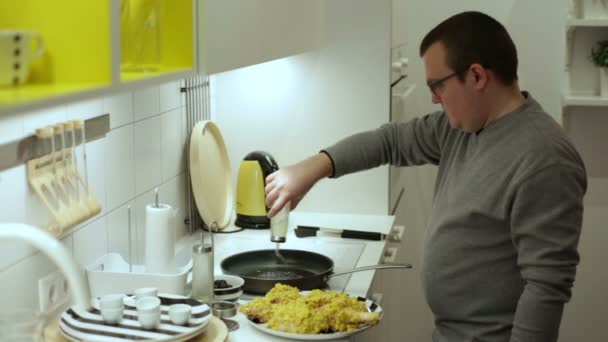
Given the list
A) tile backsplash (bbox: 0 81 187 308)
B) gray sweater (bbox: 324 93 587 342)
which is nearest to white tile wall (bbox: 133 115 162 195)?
tile backsplash (bbox: 0 81 187 308)

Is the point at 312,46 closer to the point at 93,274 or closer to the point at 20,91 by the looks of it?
the point at 93,274

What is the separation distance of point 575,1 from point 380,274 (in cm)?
145

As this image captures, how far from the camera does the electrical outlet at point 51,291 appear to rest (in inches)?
73.9

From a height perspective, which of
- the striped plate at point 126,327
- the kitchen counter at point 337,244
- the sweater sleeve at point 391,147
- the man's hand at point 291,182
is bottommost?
the kitchen counter at point 337,244

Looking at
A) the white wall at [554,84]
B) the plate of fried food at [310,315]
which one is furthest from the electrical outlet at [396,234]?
the plate of fried food at [310,315]

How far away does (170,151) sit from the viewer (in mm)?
2688

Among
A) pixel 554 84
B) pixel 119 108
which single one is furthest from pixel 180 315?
pixel 554 84

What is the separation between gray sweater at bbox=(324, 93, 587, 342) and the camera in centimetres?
182

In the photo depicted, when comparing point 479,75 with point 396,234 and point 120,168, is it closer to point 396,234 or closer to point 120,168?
point 120,168

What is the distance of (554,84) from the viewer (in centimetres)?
363

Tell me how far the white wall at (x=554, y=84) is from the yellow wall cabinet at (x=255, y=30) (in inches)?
33.0

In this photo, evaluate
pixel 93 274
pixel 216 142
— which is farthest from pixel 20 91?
pixel 216 142

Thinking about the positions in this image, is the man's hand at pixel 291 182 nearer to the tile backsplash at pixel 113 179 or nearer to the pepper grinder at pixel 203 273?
the pepper grinder at pixel 203 273

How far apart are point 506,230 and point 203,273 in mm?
742
